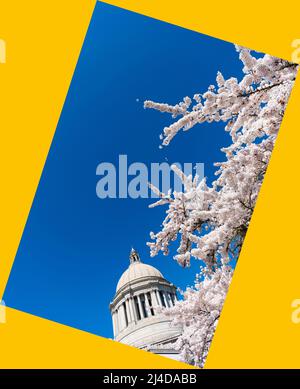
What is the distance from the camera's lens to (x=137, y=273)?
47.2m

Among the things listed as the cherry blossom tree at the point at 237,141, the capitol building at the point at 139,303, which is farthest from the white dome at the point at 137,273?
the cherry blossom tree at the point at 237,141

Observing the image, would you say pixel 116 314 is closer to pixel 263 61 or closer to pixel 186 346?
pixel 186 346

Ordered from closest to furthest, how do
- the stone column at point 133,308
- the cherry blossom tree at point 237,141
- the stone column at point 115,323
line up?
the cherry blossom tree at point 237,141 → the stone column at point 133,308 → the stone column at point 115,323

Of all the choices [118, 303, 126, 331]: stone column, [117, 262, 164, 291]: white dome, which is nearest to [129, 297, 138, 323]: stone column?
[118, 303, 126, 331]: stone column

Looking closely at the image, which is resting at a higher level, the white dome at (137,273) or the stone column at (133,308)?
the white dome at (137,273)

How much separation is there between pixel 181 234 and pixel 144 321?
36.2 m

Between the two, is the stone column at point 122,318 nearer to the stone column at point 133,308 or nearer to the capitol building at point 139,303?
the capitol building at point 139,303

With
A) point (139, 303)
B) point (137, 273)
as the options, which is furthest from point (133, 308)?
point (137, 273)

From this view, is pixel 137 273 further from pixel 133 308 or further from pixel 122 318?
pixel 122 318

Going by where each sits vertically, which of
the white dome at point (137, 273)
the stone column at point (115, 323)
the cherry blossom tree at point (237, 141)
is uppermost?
the white dome at point (137, 273)

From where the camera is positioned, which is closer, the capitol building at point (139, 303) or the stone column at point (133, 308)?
the capitol building at point (139, 303)

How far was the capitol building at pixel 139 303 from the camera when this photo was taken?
130 feet

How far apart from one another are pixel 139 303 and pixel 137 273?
4.63 meters

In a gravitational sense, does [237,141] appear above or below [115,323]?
below
